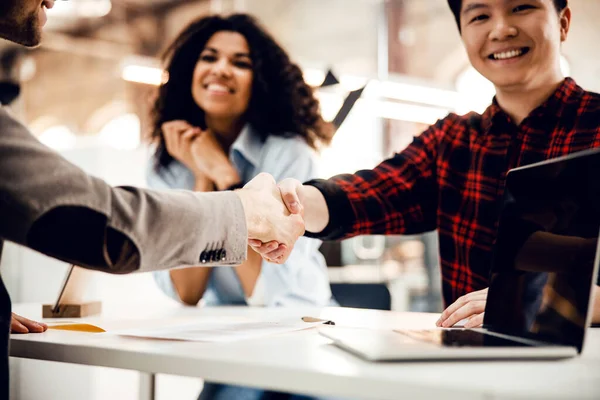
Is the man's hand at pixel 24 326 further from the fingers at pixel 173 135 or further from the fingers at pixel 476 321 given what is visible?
the fingers at pixel 173 135

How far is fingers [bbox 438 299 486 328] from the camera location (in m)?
1.08

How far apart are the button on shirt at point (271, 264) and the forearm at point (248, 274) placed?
2 centimetres

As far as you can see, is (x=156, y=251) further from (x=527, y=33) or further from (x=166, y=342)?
(x=527, y=33)

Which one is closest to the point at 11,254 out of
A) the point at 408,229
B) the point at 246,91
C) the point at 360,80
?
the point at 246,91

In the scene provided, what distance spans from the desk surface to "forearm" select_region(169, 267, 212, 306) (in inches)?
35.5

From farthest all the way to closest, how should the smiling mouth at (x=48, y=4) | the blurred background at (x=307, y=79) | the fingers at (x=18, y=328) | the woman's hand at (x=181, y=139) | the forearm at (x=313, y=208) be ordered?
the blurred background at (x=307, y=79) → the woman's hand at (x=181, y=139) → the forearm at (x=313, y=208) → the smiling mouth at (x=48, y=4) → the fingers at (x=18, y=328)

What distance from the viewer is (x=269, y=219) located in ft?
4.00

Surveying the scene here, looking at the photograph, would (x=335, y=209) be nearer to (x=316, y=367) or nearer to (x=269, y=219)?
(x=269, y=219)

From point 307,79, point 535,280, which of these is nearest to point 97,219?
point 535,280

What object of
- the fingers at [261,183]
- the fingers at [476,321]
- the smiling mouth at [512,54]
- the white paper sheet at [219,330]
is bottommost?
the white paper sheet at [219,330]

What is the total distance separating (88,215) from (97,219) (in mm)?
12

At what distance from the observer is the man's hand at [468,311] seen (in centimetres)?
106

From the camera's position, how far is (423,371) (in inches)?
25.2

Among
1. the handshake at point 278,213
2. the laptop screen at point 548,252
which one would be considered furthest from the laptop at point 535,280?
the handshake at point 278,213
